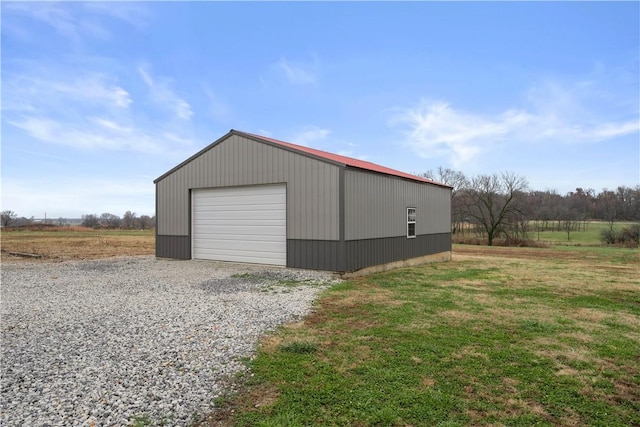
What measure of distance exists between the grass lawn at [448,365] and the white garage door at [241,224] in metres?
4.99

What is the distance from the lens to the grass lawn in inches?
115

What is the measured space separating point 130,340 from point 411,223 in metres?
11.2

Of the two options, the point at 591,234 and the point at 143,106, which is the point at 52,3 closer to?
the point at 143,106

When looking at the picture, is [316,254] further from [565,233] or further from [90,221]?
[90,221]

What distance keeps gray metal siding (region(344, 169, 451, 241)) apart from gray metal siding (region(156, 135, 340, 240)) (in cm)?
62

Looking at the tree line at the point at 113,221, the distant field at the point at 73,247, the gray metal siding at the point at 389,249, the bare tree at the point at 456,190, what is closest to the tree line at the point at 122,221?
the tree line at the point at 113,221

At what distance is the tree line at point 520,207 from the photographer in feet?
114

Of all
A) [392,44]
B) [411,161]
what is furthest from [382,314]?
[411,161]

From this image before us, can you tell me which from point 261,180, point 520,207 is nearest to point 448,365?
point 261,180

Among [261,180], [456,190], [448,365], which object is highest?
[456,190]

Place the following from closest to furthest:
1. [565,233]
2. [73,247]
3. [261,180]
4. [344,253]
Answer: [344,253]
[261,180]
[73,247]
[565,233]

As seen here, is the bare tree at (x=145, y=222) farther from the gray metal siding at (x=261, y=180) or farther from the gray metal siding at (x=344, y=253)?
the gray metal siding at (x=344, y=253)

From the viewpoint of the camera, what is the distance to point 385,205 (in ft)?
40.4

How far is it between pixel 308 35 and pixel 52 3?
815cm
